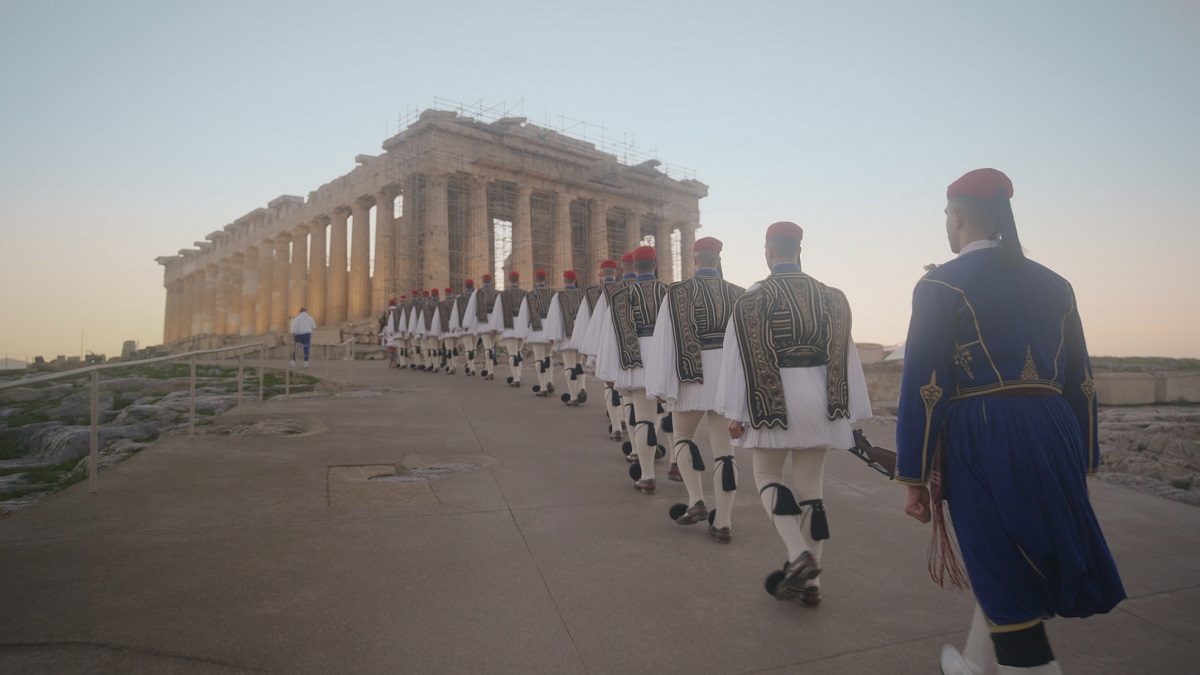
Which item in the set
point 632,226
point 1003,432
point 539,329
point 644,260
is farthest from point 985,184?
point 632,226

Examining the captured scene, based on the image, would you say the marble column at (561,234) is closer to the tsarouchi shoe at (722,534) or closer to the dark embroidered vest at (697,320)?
the dark embroidered vest at (697,320)

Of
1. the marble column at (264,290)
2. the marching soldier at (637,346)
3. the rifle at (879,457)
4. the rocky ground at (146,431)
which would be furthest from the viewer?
the marble column at (264,290)

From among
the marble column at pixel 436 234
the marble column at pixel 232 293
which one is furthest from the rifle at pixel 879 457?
the marble column at pixel 232 293

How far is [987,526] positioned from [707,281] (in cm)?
304

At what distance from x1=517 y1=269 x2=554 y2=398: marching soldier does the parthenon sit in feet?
70.8

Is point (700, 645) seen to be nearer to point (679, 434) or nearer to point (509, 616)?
point (509, 616)

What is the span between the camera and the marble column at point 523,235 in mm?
38719

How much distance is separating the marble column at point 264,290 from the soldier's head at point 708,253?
4808 centimetres

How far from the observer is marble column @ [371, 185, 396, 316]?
3600cm

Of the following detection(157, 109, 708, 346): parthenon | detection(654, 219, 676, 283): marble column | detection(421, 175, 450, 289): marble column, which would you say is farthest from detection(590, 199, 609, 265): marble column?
detection(421, 175, 450, 289): marble column

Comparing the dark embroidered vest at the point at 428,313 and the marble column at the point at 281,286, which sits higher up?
the marble column at the point at 281,286

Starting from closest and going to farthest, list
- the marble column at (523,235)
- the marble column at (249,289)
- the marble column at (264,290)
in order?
1. the marble column at (523,235)
2. the marble column at (264,290)
3. the marble column at (249,289)

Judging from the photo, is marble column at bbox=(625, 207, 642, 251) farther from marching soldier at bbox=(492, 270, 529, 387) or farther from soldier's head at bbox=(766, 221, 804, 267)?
soldier's head at bbox=(766, 221, 804, 267)

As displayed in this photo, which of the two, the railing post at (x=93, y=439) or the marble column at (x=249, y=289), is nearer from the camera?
the railing post at (x=93, y=439)
